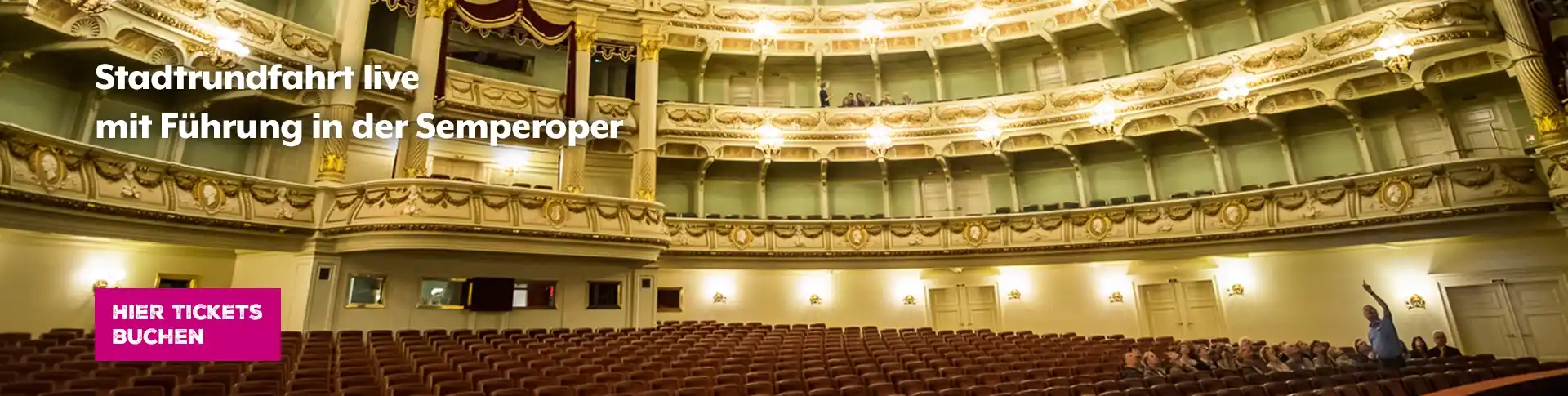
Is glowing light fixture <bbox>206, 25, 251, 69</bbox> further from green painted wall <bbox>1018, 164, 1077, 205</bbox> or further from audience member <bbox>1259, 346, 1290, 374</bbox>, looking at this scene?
green painted wall <bbox>1018, 164, 1077, 205</bbox>

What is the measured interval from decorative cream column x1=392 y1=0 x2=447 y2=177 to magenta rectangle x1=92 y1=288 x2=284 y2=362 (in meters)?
7.25

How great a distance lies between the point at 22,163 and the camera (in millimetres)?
8141

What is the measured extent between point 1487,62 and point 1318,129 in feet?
9.67

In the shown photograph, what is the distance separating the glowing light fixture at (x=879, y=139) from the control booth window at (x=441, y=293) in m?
9.87

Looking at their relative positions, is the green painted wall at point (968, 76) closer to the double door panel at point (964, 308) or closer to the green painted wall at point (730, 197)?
the double door panel at point (964, 308)

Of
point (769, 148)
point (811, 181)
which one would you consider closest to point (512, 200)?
point (769, 148)

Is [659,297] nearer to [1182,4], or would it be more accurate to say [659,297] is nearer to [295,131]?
[295,131]

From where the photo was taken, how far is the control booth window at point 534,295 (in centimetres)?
1345

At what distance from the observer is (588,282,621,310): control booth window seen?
14.1 meters

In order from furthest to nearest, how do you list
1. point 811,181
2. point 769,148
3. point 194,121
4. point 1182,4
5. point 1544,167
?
1. point 811,181
2. point 769,148
3. point 1182,4
4. point 194,121
5. point 1544,167

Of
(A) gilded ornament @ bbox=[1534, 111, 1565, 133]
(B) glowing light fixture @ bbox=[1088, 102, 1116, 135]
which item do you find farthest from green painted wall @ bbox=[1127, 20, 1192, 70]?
(A) gilded ornament @ bbox=[1534, 111, 1565, 133]

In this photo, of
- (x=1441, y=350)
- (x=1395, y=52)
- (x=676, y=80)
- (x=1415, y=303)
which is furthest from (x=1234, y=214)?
(x=676, y=80)

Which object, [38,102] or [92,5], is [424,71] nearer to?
[92,5]

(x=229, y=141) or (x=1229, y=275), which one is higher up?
(x=229, y=141)
